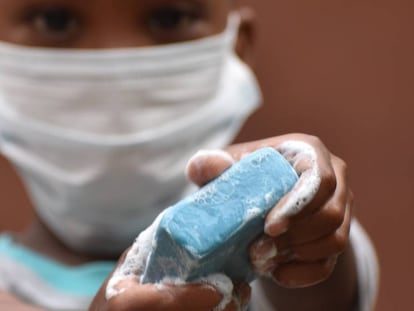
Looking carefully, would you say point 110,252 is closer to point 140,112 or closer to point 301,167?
point 140,112

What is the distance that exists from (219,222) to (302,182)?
0.16 feet

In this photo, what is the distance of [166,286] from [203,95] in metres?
0.45

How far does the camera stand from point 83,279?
2.43 ft

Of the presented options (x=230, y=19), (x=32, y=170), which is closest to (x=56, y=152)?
(x=32, y=170)

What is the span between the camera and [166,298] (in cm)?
34

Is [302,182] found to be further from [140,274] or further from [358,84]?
[358,84]

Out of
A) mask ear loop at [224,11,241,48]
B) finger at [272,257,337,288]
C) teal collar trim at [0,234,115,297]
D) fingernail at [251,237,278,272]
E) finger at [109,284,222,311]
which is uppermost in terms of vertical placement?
fingernail at [251,237,278,272]

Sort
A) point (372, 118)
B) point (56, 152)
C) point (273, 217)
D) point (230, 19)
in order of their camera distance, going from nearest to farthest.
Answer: point (273, 217), point (56, 152), point (230, 19), point (372, 118)

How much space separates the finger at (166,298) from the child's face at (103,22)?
41 cm

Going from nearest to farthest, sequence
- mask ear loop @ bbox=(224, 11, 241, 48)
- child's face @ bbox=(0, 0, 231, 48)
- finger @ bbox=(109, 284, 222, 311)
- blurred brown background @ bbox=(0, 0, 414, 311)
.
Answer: finger @ bbox=(109, 284, 222, 311)
child's face @ bbox=(0, 0, 231, 48)
mask ear loop @ bbox=(224, 11, 241, 48)
blurred brown background @ bbox=(0, 0, 414, 311)

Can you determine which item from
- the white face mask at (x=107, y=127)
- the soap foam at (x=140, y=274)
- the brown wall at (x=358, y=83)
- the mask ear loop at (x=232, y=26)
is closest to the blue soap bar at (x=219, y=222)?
the soap foam at (x=140, y=274)

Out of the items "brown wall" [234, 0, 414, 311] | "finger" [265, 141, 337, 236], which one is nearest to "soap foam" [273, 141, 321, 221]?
"finger" [265, 141, 337, 236]

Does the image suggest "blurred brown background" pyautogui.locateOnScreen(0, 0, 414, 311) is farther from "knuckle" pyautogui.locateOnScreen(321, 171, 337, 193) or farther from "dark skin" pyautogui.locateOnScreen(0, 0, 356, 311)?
"knuckle" pyautogui.locateOnScreen(321, 171, 337, 193)

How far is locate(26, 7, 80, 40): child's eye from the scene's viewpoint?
0.72m
